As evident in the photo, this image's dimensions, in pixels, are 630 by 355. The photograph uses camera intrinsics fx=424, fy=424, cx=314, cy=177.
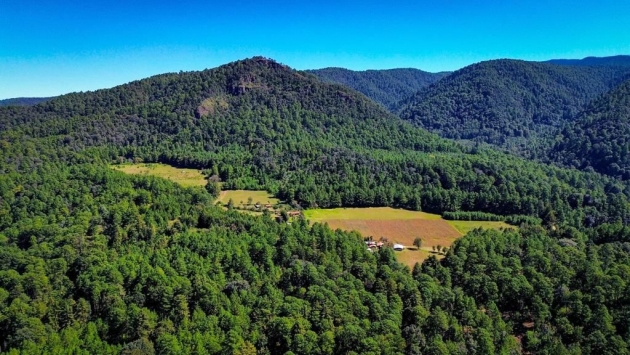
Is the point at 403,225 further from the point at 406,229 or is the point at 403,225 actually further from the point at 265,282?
the point at 265,282

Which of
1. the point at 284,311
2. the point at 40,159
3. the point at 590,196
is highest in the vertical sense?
the point at 40,159

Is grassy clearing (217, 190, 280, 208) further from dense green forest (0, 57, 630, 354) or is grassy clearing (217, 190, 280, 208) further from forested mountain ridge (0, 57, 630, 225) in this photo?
dense green forest (0, 57, 630, 354)

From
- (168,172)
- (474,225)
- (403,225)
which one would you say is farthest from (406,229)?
(168,172)

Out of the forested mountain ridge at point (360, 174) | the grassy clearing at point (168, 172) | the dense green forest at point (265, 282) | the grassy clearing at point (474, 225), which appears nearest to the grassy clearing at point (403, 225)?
the grassy clearing at point (474, 225)

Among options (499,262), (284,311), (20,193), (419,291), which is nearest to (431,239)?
(499,262)

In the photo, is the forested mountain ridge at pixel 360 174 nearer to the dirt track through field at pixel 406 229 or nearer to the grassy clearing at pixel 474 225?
the grassy clearing at pixel 474 225

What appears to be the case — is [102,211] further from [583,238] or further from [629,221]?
[629,221]
